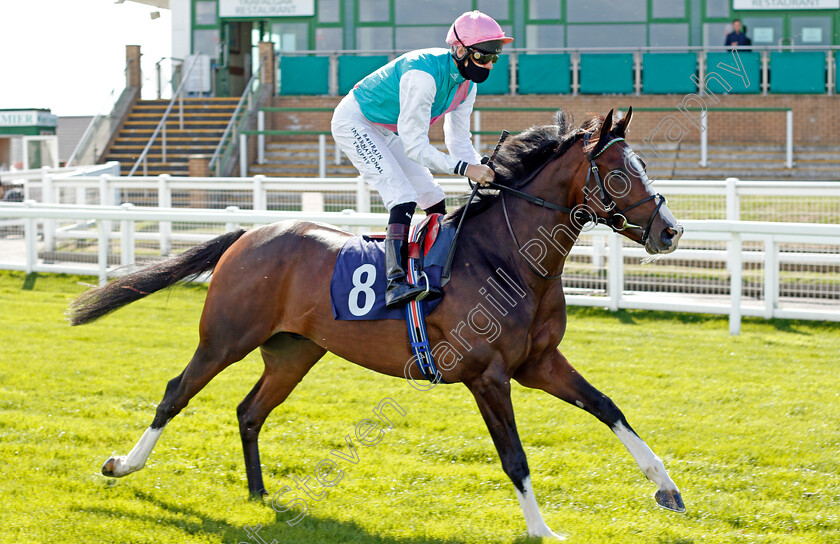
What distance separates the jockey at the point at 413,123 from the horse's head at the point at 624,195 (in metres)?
0.45

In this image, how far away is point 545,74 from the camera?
58.0 ft

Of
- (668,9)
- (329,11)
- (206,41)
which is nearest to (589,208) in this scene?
(668,9)

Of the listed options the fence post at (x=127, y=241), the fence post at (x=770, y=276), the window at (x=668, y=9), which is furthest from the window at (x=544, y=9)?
the fence post at (x=770, y=276)

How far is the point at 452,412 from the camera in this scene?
5.58m

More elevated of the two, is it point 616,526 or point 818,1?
point 818,1

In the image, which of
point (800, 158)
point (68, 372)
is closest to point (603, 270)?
point (68, 372)

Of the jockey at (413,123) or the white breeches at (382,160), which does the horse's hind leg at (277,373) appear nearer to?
the jockey at (413,123)

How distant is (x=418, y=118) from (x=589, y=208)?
0.81 m

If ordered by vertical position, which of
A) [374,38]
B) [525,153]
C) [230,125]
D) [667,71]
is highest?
[374,38]

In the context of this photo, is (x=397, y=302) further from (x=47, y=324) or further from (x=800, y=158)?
(x=800, y=158)

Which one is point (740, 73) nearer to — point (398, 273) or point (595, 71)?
point (595, 71)

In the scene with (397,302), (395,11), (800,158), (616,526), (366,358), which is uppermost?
(395,11)

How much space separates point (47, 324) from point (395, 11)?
1245cm

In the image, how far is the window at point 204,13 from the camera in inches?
805
